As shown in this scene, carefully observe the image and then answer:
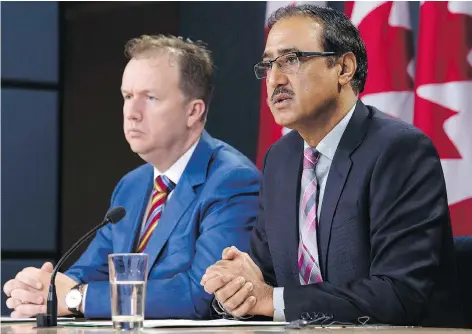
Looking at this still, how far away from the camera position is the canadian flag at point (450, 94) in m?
3.22

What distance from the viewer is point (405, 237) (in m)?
2.48

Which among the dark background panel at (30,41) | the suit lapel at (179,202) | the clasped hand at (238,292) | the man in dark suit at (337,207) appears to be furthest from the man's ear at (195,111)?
the clasped hand at (238,292)

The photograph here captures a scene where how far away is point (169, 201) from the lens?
338 centimetres

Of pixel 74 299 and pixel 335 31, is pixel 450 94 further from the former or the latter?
pixel 74 299

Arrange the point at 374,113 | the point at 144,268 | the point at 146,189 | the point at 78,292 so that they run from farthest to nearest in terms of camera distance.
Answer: the point at 146,189 < the point at 78,292 < the point at 374,113 < the point at 144,268

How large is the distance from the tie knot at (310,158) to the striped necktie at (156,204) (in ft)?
2.71

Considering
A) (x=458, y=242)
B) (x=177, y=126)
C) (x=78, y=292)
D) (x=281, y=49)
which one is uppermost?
(x=281, y=49)

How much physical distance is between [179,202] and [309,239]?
2.56 feet

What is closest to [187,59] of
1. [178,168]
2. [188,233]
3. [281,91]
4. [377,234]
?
[178,168]

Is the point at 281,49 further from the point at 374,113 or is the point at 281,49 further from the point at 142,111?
the point at 142,111

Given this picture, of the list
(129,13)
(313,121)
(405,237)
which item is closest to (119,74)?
(129,13)

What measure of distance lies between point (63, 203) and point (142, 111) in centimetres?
101

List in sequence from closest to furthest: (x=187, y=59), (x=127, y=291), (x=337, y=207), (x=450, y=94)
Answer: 1. (x=127, y=291)
2. (x=337, y=207)
3. (x=450, y=94)
4. (x=187, y=59)

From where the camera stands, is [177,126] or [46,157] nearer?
[177,126]
